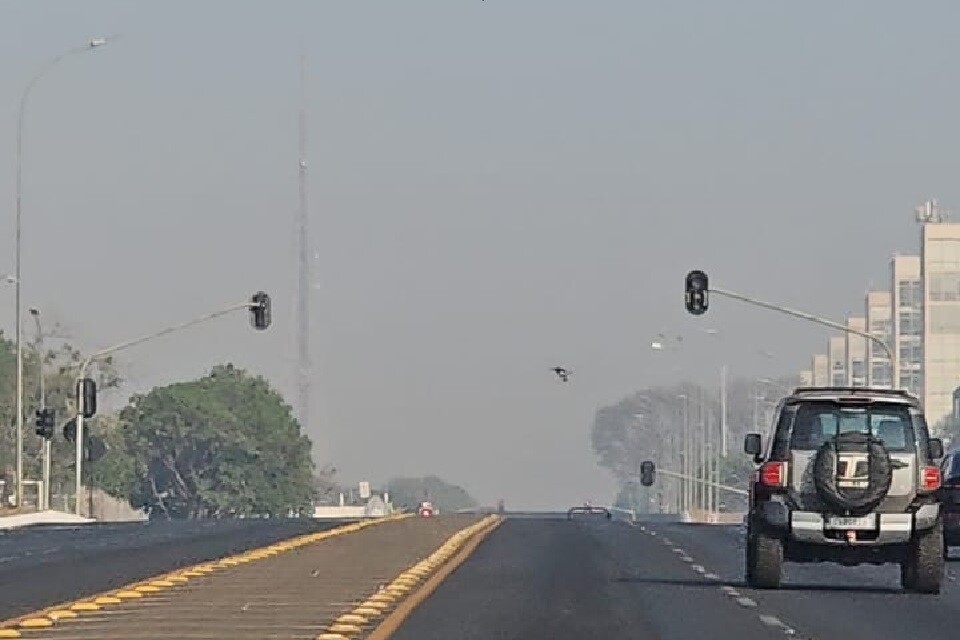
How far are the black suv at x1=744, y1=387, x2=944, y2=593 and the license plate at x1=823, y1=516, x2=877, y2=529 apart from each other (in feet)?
0.04

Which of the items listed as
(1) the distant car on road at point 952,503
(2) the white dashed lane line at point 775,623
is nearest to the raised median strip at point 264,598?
(2) the white dashed lane line at point 775,623

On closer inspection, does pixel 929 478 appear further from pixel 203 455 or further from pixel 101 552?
pixel 203 455

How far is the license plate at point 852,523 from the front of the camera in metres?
32.8

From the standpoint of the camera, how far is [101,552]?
1880 inches

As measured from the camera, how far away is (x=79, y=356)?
493 ft

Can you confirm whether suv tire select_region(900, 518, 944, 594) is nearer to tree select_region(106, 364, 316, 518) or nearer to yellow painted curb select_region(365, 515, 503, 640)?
yellow painted curb select_region(365, 515, 503, 640)

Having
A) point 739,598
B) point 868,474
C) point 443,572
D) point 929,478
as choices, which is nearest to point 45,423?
point 443,572

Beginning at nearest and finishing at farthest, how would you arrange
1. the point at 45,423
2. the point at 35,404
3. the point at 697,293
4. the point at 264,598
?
the point at 264,598 → the point at 697,293 → the point at 45,423 → the point at 35,404

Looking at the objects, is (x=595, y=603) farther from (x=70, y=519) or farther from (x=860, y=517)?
(x=70, y=519)

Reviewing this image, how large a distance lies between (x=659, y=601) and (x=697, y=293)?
42939mm

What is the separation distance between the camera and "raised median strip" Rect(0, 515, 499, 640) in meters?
24.8

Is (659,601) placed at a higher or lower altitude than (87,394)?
lower

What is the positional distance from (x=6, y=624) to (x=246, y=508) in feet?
415

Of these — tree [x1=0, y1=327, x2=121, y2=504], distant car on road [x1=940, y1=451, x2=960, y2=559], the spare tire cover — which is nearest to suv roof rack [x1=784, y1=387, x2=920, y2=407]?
the spare tire cover
